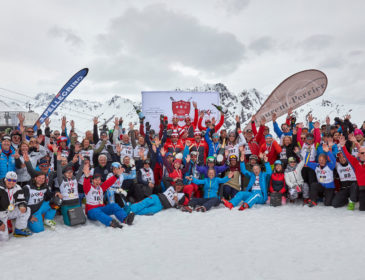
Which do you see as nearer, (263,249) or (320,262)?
(320,262)

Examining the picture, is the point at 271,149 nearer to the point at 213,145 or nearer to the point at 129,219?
the point at 213,145

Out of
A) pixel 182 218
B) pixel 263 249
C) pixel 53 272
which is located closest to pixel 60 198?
pixel 53 272

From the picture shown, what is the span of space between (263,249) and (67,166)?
4780 millimetres

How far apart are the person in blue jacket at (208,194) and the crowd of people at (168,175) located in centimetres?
3

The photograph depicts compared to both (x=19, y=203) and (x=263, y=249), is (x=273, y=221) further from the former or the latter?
(x=19, y=203)

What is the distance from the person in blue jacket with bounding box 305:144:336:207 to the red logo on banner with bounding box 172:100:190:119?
5.94 meters

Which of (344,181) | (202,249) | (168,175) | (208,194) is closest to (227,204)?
(208,194)

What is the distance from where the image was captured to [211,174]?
7527mm

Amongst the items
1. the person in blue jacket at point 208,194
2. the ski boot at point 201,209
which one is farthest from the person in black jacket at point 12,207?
the ski boot at point 201,209

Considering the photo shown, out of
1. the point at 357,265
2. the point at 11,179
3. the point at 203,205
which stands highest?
the point at 11,179

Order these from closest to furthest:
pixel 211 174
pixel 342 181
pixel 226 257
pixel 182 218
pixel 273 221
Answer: pixel 226 257, pixel 273 221, pixel 182 218, pixel 342 181, pixel 211 174

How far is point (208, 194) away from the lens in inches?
292

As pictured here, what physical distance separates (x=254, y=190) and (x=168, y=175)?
2.44 metres

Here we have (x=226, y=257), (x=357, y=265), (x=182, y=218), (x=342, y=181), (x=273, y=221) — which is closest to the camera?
(x=357, y=265)
